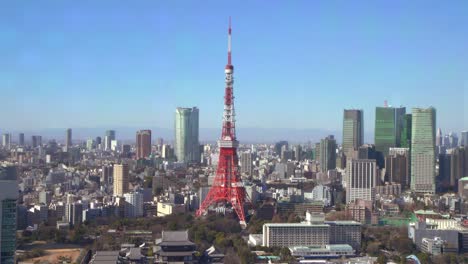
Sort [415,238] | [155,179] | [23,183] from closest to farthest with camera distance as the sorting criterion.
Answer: [415,238]
[23,183]
[155,179]

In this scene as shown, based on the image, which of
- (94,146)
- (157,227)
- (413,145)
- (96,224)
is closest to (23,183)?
(96,224)

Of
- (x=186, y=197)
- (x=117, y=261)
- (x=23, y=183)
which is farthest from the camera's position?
(x=23, y=183)

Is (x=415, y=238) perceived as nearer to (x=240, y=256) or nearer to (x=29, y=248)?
(x=240, y=256)

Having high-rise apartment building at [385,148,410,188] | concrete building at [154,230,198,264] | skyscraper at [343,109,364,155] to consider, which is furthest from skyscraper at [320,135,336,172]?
concrete building at [154,230,198,264]

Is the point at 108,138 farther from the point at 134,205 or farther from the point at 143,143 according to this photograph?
the point at 134,205

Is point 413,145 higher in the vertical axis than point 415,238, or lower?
higher

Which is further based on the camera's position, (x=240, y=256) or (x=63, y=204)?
(x=63, y=204)

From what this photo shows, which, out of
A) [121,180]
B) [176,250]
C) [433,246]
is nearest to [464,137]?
[121,180]
